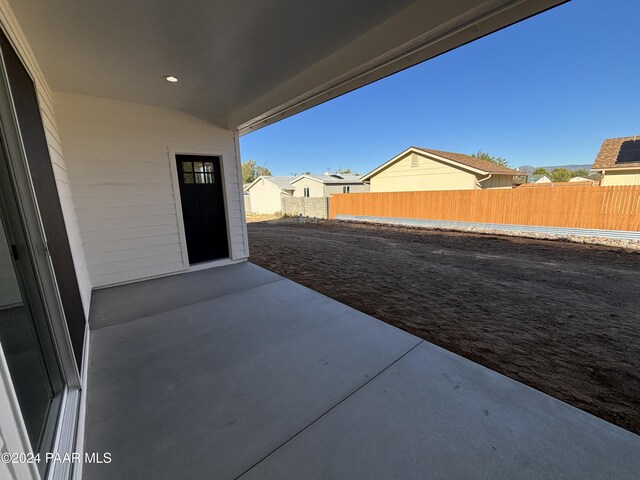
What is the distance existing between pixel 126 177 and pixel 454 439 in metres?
4.82

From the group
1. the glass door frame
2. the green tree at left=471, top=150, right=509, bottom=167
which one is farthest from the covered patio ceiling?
the green tree at left=471, top=150, right=509, bottom=167

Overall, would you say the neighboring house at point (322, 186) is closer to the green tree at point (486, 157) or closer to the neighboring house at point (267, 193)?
the neighboring house at point (267, 193)

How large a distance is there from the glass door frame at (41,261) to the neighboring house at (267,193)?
59.2ft

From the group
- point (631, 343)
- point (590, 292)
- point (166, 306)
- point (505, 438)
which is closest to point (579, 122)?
point (590, 292)

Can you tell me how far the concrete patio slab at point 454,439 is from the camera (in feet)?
3.98

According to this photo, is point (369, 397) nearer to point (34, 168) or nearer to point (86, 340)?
point (86, 340)

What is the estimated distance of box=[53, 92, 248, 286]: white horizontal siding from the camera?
3.45m

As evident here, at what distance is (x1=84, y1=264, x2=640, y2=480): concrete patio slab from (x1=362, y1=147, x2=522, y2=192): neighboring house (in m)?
12.0

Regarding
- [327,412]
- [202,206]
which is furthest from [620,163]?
[202,206]

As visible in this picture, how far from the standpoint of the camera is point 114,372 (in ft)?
6.40

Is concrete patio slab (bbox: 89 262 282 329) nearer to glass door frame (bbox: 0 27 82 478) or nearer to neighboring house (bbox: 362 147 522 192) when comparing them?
glass door frame (bbox: 0 27 82 478)

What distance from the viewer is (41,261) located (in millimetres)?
1474

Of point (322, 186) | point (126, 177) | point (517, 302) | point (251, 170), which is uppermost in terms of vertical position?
point (251, 170)

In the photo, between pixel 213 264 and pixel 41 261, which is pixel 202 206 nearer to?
pixel 213 264
